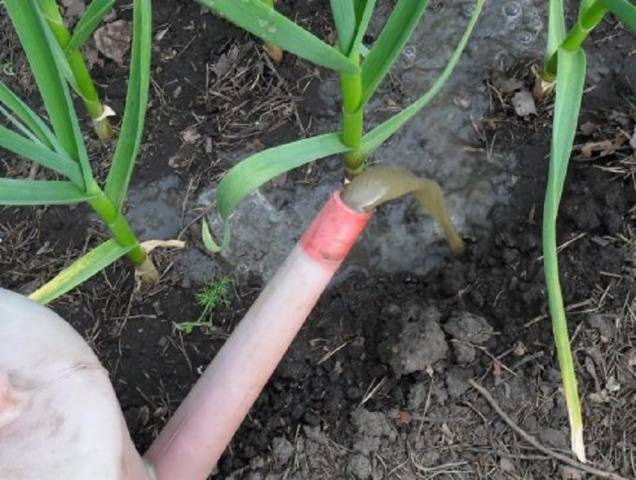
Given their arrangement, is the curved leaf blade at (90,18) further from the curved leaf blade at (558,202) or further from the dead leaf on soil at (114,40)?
the curved leaf blade at (558,202)

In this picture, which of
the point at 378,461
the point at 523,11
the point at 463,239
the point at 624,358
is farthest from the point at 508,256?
the point at 523,11

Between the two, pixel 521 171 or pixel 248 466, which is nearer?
pixel 248 466

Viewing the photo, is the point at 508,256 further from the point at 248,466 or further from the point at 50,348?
the point at 50,348

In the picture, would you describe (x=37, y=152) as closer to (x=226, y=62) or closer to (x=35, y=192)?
(x=35, y=192)

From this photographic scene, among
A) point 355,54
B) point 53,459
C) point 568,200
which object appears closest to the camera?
point 53,459

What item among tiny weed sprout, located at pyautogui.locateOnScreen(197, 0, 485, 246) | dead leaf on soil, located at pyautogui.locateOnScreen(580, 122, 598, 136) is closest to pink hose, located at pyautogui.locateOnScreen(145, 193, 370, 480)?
tiny weed sprout, located at pyautogui.locateOnScreen(197, 0, 485, 246)

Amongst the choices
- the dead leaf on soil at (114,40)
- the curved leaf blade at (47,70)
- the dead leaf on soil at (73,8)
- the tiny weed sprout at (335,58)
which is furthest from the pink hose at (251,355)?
the dead leaf on soil at (73,8)

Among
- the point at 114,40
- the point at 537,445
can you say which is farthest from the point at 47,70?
the point at 537,445

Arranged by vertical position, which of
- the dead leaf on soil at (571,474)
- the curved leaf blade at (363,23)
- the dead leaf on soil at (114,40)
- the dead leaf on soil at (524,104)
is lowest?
the dead leaf on soil at (571,474)
